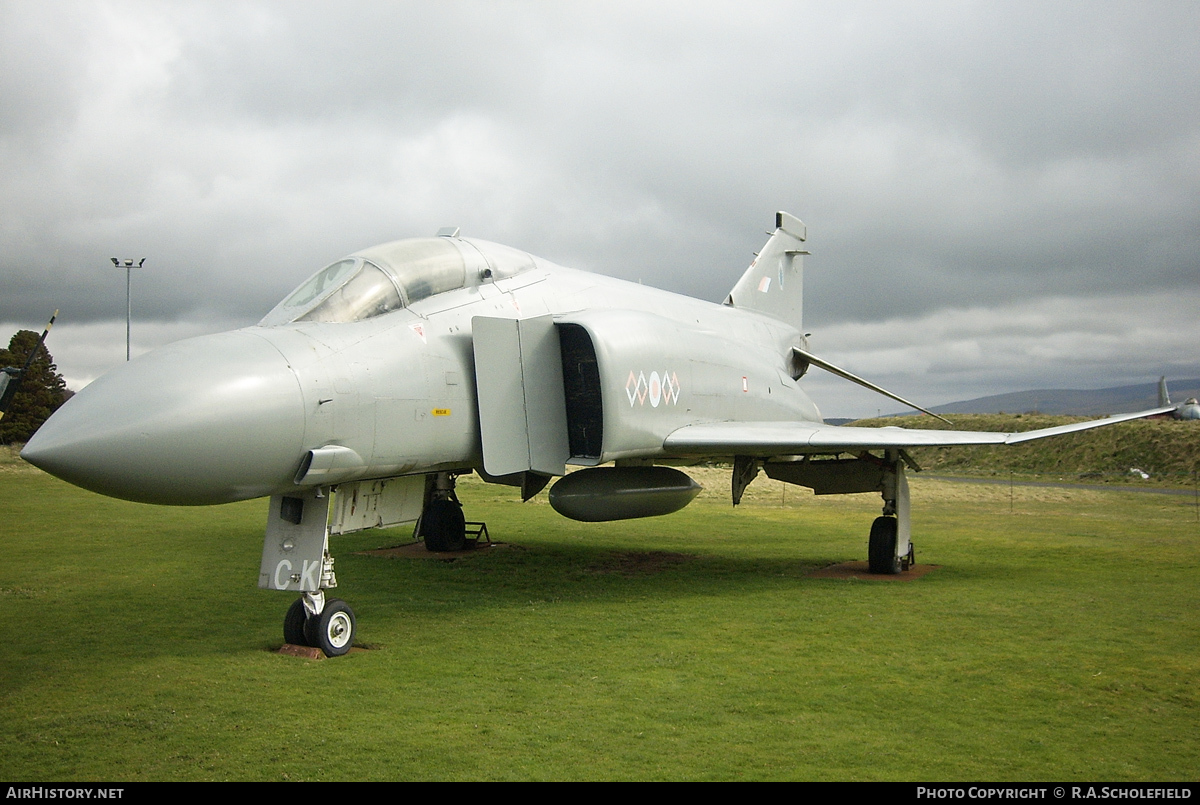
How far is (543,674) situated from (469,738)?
4.53 ft

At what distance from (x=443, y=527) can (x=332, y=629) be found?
607cm

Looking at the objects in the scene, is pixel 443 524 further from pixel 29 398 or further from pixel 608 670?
pixel 29 398

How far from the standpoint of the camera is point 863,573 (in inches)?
419

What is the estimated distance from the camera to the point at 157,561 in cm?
1098

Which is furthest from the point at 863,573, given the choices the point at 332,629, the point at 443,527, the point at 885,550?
the point at 332,629

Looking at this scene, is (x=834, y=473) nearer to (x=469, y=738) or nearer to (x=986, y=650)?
→ (x=986, y=650)

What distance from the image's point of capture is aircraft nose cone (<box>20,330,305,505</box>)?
15.9ft

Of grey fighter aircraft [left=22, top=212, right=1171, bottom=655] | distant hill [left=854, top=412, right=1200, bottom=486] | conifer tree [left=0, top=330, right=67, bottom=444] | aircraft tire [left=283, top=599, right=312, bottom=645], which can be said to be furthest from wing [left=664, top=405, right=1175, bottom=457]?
conifer tree [left=0, top=330, right=67, bottom=444]

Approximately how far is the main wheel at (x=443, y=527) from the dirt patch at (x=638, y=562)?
7.54 ft

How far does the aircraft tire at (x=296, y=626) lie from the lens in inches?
257

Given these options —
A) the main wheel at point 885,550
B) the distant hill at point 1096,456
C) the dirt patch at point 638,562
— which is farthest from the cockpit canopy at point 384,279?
the distant hill at point 1096,456

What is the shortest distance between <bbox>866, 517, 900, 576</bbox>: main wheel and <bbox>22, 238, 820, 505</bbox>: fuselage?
2195 millimetres

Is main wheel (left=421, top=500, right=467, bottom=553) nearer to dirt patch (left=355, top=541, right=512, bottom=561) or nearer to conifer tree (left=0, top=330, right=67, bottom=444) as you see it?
dirt patch (left=355, top=541, right=512, bottom=561)
